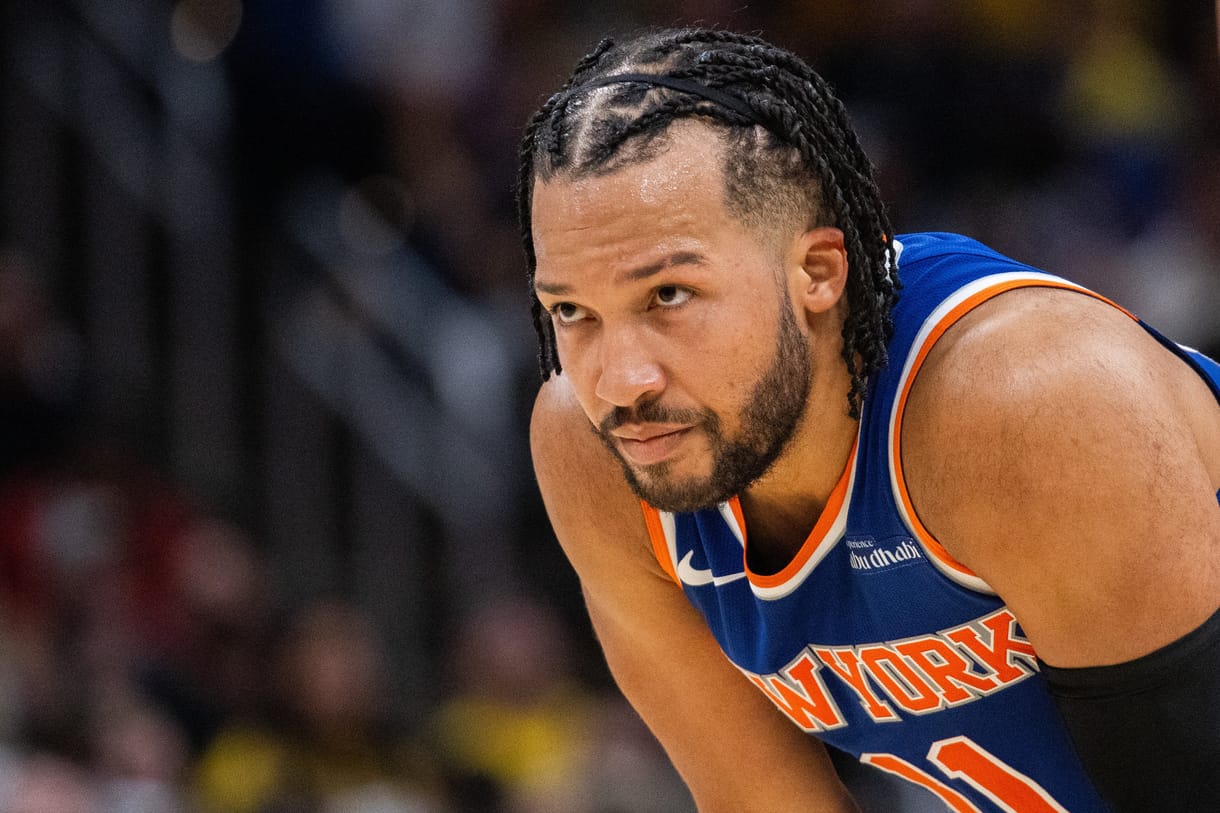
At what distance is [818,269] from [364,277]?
15.9 ft

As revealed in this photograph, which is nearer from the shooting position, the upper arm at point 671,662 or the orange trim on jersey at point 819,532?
the orange trim on jersey at point 819,532

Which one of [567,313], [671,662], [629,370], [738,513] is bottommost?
[671,662]

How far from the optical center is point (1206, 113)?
6652mm

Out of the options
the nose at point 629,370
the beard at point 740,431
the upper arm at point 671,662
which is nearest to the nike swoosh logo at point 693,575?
the upper arm at point 671,662

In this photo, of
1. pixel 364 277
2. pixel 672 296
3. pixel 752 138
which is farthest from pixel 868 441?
pixel 364 277

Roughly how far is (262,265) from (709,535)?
15.9 ft

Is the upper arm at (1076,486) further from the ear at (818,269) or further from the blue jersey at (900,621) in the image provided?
the ear at (818,269)

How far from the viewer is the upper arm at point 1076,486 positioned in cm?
202

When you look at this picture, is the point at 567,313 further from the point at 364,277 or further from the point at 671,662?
the point at 364,277

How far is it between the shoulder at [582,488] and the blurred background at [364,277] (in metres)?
3.27

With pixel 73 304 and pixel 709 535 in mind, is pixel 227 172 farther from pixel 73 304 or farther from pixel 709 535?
pixel 709 535

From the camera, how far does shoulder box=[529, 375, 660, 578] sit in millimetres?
2832

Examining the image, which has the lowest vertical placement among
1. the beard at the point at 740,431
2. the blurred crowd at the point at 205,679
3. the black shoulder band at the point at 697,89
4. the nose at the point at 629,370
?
the blurred crowd at the point at 205,679

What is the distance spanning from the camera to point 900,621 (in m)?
2.45
